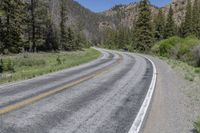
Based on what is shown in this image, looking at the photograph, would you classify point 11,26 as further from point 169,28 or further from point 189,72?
point 169,28

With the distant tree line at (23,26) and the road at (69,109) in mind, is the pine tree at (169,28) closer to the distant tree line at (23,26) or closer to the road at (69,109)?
the distant tree line at (23,26)

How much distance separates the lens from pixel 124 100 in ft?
36.2

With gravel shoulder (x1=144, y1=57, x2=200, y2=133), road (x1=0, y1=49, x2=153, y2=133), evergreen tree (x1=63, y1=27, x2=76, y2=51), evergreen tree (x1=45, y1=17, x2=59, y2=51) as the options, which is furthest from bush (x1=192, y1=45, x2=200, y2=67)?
evergreen tree (x1=63, y1=27, x2=76, y2=51)

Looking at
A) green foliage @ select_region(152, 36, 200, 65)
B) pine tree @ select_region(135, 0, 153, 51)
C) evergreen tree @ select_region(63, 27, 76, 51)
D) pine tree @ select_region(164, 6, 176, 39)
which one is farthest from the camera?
evergreen tree @ select_region(63, 27, 76, 51)

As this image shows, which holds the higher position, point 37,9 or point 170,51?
point 37,9

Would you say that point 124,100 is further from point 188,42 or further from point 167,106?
point 188,42

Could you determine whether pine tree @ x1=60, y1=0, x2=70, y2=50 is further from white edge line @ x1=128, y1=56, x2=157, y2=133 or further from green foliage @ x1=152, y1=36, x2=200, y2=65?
white edge line @ x1=128, y1=56, x2=157, y2=133

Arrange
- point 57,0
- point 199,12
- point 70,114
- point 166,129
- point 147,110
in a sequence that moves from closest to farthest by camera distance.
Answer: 1. point 166,129
2. point 70,114
3. point 147,110
4. point 199,12
5. point 57,0

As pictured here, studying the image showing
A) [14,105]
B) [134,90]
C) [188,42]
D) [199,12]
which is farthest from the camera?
[199,12]

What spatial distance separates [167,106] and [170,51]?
43.9 m

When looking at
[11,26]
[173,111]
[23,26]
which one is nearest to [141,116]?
[173,111]

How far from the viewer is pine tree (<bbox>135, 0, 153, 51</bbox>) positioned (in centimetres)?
6688

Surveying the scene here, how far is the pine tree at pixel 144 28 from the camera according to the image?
66875mm

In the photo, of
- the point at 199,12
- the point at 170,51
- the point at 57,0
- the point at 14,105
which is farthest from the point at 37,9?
the point at 57,0
